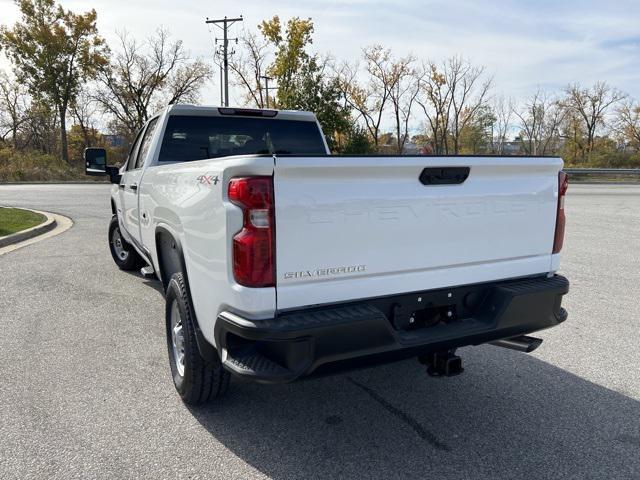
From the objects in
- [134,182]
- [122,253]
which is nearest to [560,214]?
[134,182]

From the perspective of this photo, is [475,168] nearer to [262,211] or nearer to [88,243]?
[262,211]

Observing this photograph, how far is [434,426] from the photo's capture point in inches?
117

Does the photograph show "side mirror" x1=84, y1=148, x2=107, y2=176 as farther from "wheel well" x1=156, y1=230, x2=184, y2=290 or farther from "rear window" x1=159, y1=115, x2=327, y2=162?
"wheel well" x1=156, y1=230, x2=184, y2=290

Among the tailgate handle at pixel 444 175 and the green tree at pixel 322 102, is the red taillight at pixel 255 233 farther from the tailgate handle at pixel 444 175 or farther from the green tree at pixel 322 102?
the green tree at pixel 322 102

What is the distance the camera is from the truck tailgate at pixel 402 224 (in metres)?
2.34

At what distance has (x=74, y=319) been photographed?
4906mm

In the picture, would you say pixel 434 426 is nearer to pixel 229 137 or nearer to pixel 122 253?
pixel 229 137

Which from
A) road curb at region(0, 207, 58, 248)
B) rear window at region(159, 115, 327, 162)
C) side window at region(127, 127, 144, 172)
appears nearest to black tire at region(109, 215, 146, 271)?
side window at region(127, 127, 144, 172)

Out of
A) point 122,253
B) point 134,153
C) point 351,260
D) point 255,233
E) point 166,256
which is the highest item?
point 134,153

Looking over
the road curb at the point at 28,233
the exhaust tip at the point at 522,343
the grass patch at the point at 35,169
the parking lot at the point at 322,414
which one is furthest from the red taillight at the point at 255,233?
the grass patch at the point at 35,169

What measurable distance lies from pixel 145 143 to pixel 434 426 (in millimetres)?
4059

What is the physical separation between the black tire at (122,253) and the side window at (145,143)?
1665mm

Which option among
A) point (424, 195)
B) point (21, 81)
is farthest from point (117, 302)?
point (21, 81)

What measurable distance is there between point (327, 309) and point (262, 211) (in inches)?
23.2
